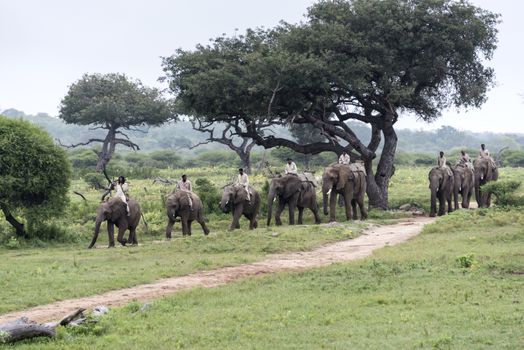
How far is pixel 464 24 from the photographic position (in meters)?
31.5

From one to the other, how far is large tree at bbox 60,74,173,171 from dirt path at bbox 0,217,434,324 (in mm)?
40371

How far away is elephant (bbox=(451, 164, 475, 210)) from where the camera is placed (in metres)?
32.2

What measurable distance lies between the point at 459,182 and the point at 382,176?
3.21 m

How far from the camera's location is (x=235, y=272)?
17.2m

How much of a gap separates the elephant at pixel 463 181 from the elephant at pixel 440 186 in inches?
26.6

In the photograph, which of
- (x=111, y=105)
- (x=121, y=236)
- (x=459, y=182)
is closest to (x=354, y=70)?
(x=459, y=182)

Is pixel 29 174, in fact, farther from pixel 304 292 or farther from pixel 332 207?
pixel 304 292

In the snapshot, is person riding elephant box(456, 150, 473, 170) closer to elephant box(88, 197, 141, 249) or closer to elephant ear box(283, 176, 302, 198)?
elephant ear box(283, 176, 302, 198)

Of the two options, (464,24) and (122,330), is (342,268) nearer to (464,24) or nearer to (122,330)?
(122,330)

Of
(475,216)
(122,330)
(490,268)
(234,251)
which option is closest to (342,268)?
(490,268)

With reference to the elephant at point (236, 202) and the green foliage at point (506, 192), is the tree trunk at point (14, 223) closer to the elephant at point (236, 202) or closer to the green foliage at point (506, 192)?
the elephant at point (236, 202)

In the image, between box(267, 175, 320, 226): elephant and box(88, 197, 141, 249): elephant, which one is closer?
box(88, 197, 141, 249): elephant

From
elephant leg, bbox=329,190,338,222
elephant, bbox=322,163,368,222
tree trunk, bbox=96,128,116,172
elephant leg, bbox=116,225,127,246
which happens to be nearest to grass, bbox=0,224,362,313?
elephant leg, bbox=116,225,127,246

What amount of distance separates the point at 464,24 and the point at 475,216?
9.58 meters
